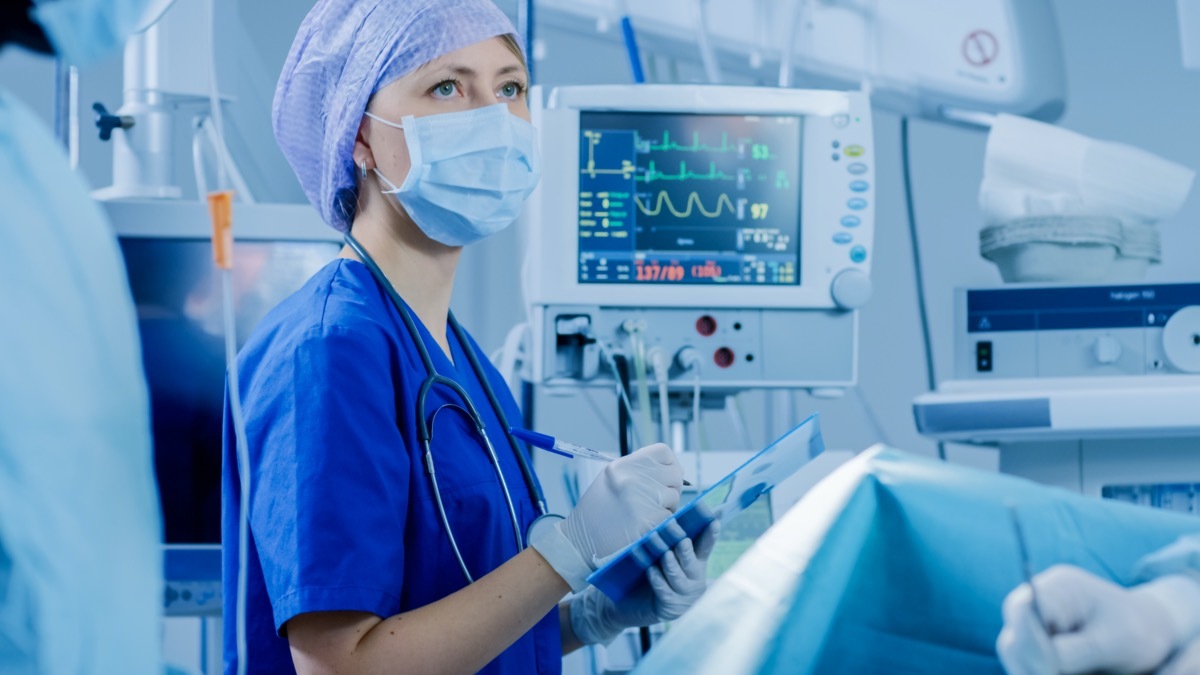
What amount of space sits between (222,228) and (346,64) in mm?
620

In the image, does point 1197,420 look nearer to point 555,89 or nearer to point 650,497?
point 650,497

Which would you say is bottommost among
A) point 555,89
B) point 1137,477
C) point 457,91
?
point 1137,477

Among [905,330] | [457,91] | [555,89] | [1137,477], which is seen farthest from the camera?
[905,330]

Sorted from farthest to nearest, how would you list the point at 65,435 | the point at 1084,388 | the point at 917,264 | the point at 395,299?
1. the point at 917,264
2. the point at 1084,388
3. the point at 395,299
4. the point at 65,435

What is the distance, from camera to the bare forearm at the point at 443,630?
0.97 metres

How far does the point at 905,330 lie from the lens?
100 inches

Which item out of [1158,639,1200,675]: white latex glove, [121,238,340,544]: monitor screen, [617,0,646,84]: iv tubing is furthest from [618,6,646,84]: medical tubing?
[1158,639,1200,675]: white latex glove

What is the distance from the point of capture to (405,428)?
3.53 feet

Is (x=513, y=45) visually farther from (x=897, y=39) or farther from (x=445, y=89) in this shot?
(x=897, y=39)

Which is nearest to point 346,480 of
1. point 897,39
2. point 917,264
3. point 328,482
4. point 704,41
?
point 328,482

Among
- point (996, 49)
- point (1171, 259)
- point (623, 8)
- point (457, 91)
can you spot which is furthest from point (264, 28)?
point (1171, 259)

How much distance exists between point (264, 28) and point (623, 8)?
2.40 feet

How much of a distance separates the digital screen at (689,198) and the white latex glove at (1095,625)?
A: 50.4 inches

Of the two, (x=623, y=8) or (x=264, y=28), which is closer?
(x=623, y=8)
